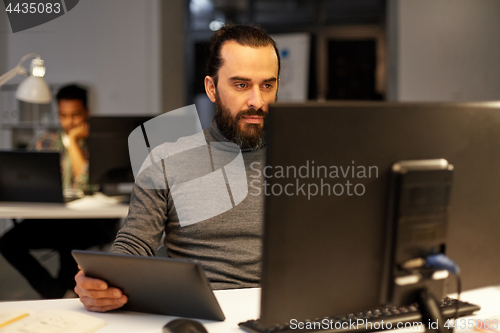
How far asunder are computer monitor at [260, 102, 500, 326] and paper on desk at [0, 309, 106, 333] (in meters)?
0.40

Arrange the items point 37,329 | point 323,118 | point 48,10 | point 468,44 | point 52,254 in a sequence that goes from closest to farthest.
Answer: point 323,118, point 37,329, point 48,10, point 52,254, point 468,44

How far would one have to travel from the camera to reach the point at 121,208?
2.40m

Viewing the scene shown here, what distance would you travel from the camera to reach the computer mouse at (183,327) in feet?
2.36

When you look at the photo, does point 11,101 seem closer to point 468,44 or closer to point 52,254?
point 52,254

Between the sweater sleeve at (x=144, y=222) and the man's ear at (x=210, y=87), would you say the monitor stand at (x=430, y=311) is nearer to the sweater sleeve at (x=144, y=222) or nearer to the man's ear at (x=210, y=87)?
the sweater sleeve at (x=144, y=222)

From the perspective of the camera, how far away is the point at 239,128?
1.31 metres

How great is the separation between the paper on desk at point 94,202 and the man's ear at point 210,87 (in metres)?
1.27

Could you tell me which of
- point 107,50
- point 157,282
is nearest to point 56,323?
point 157,282

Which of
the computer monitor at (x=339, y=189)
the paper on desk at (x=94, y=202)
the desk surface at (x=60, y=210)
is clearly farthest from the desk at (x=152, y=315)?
the paper on desk at (x=94, y=202)

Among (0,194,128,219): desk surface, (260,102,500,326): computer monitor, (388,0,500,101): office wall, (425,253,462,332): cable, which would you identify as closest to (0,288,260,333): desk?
(260,102,500,326): computer monitor

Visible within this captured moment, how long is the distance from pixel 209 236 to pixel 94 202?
5.11 feet

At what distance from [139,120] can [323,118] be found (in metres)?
1.96

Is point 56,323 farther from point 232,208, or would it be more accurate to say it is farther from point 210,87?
point 210,87

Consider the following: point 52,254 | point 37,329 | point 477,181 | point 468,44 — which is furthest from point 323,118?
point 468,44
